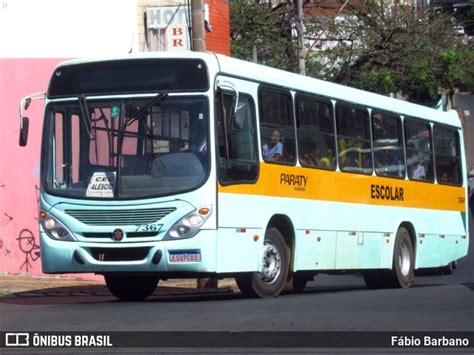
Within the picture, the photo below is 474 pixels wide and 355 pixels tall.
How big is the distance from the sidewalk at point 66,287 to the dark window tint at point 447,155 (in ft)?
14.5

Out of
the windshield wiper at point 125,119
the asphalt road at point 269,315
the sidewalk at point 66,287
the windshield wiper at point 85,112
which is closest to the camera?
the asphalt road at point 269,315

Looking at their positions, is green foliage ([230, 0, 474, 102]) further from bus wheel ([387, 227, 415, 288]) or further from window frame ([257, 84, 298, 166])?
window frame ([257, 84, 298, 166])

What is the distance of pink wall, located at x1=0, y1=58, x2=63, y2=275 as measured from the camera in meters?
20.9

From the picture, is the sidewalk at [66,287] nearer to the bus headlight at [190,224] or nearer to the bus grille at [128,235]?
the bus grille at [128,235]

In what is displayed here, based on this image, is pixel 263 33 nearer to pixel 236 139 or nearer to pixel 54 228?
pixel 236 139

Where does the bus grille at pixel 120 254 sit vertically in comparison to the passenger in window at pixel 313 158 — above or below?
below

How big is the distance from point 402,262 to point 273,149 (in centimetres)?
538

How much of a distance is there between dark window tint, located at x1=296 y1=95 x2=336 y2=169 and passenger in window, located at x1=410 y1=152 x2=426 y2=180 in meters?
3.35

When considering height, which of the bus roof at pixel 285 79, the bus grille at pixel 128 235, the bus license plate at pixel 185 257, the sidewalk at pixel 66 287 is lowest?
the sidewalk at pixel 66 287

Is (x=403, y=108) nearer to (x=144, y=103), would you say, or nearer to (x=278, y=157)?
(x=278, y=157)

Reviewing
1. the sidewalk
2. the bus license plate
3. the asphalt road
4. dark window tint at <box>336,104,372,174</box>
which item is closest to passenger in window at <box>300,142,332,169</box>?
dark window tint at <box>336,104,372,174</box>

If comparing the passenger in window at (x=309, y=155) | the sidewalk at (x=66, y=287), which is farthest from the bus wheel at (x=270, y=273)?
the sidewalk at (x=66, y=287)

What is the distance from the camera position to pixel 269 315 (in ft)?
38.0

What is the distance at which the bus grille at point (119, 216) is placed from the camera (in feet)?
43.7
